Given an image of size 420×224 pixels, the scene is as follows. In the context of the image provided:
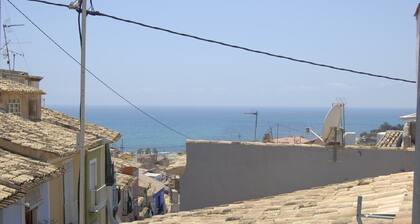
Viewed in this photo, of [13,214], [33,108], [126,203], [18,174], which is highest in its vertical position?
[33,108]

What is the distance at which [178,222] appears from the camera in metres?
8.30

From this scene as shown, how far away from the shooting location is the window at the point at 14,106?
15771 millimetres

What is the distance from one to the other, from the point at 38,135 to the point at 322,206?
→ 346 inches

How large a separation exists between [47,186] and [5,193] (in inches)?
155

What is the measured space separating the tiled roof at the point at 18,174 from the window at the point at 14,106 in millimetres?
4315

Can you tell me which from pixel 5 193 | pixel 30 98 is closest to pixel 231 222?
pixel 5 193

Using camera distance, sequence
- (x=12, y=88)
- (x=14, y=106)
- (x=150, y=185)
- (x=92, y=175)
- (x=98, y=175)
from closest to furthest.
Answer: (x=12, y=88), (x=14, y=106), (x=92, y=175), (x=98, y=175), (x=150, y=185)

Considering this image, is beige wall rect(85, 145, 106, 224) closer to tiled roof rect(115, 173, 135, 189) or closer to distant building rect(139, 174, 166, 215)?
tiled roof rect(115, 173, 135, 189)

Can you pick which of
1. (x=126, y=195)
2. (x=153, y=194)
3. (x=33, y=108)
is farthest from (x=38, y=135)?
(x=153, y=194)

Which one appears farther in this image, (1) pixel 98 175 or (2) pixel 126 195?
(2) pixel 126 195

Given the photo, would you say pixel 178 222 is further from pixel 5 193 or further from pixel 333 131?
pixel 333 131

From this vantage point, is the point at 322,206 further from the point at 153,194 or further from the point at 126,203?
the point at 153,194

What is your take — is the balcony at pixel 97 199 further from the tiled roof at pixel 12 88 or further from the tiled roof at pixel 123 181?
the tiled roof at pixel 123 181

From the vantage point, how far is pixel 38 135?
13.7 meters
